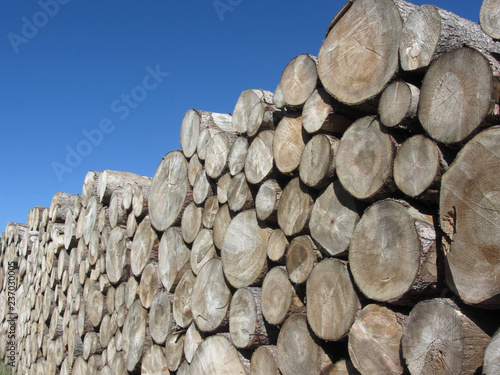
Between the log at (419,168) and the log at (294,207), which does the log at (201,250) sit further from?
the log at (419,168)

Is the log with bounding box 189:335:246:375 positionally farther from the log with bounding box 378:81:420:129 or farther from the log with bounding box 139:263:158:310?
the log with bounding box 378:81:420:129

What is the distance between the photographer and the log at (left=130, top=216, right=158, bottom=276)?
3.89 m

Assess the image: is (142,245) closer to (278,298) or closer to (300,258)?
(278,298)

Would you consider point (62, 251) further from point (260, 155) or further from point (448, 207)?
point (448, 207)

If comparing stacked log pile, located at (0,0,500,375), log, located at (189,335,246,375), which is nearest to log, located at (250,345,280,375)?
stacked log pile, located at (0,0,500,375)

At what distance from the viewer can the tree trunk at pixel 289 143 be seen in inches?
98.6

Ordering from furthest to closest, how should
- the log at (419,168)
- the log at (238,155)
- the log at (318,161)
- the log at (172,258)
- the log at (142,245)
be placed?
the log at (142,245) → the log at (172,258) → the log at (238,155) → the log at (318,161) → the log at (419,168)

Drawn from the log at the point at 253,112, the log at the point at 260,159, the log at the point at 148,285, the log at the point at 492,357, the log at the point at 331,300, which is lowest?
the log at the point at 492,357

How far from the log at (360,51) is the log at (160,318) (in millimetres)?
2013

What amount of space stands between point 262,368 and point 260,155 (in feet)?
3.60

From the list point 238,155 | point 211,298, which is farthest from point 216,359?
point 238,155

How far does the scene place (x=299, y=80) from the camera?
2510mm

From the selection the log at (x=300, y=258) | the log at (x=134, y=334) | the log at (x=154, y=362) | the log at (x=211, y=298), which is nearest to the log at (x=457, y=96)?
the log at (x=300, y=258)

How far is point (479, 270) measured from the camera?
1530 millimetres
